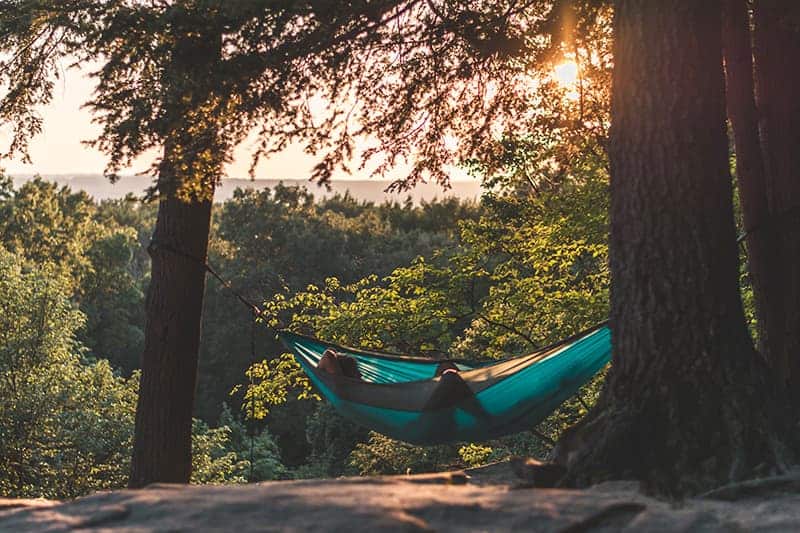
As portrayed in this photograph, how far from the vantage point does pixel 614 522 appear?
7.70ft

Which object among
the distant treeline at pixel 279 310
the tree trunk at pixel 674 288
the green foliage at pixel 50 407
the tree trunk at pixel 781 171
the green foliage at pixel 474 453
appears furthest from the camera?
the green foliage at pixel 50 407

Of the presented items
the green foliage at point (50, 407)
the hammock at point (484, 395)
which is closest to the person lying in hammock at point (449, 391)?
the hammock at point (484, 395)

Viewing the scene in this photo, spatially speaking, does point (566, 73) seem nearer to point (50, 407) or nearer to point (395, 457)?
point (50, 407)

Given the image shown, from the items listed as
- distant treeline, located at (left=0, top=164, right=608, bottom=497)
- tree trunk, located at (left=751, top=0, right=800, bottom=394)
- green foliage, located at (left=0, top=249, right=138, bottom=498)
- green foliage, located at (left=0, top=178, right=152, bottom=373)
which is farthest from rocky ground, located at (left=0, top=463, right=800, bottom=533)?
green foliage, located at (left=0, top=178, right=152, bottom=373)

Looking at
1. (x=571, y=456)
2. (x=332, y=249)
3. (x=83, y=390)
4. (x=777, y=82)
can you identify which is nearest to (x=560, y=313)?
(x=777, y=82)

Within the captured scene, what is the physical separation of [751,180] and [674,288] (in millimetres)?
1348

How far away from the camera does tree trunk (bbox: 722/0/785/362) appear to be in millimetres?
4121

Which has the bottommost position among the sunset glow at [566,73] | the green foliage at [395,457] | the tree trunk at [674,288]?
the green foliage at [395,457]

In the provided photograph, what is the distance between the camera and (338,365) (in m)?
4.97

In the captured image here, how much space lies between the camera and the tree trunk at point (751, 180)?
4.12m

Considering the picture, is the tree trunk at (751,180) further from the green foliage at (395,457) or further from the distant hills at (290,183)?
the green foliage at (395,457)

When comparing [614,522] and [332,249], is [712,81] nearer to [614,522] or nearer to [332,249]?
[614,522]

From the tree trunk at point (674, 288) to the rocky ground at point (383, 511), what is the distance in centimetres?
42

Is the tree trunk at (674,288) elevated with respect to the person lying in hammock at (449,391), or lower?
elevated
